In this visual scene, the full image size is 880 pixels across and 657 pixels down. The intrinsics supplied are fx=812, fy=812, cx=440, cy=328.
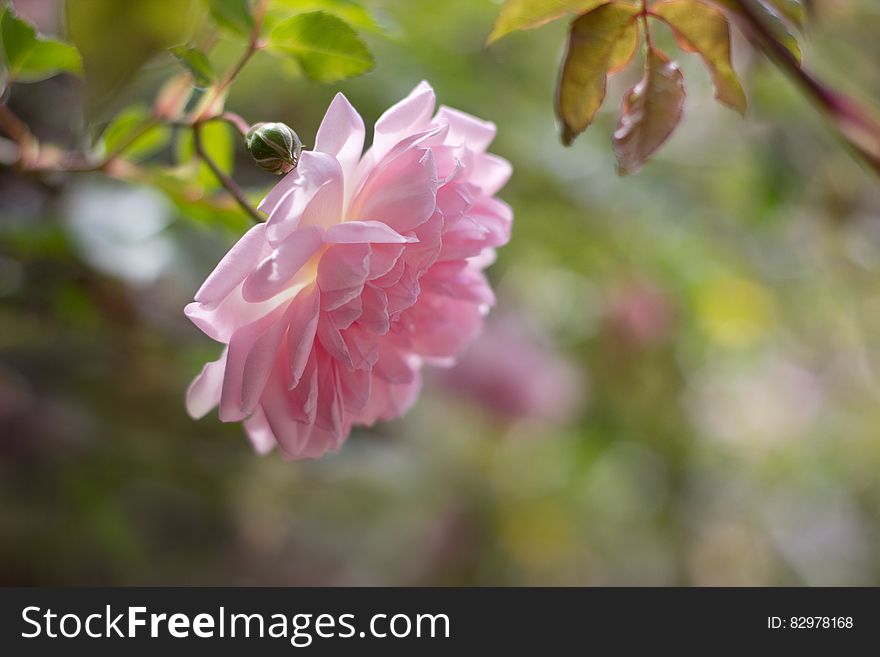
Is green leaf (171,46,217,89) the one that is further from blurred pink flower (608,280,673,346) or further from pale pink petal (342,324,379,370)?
blurred pink flower (608,280,673,346)

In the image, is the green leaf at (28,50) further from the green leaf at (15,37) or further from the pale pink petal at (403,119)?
the pale pink petal at (403,119)

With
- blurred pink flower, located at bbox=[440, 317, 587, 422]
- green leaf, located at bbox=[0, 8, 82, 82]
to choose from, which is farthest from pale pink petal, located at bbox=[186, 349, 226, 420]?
blurred pink flower, located at bbox=[440, 317, 587, 422]

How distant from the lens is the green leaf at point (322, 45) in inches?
10.0

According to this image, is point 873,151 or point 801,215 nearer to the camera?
point 873,151

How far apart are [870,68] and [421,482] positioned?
0.68 meters

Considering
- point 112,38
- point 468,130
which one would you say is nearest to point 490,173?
point 468,130

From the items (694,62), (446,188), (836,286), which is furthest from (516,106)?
(446,188)

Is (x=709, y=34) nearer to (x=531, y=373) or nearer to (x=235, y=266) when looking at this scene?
(x=235, y=266)

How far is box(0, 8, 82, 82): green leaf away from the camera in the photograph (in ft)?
0.90

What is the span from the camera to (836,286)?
87 centimetres

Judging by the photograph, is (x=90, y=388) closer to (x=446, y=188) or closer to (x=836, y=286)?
Result: (x=446, y=188)

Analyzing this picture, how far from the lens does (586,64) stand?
0.79 feet

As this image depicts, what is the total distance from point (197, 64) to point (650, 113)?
0.45 feet

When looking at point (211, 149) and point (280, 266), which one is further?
point (211, 149)
